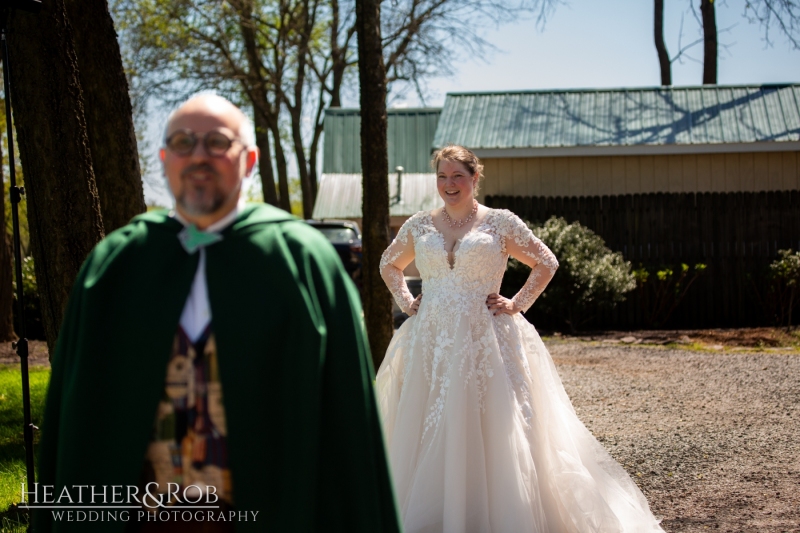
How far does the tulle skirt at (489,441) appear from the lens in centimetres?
493

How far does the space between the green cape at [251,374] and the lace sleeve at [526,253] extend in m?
3.12

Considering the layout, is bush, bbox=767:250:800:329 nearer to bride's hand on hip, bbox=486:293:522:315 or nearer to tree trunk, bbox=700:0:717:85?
tree trunk, bbox=700:0:717:85

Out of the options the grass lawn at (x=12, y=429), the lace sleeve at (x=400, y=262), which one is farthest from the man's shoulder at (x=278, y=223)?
the grass lawn at (x=12, y=429)

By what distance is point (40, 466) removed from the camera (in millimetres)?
2693

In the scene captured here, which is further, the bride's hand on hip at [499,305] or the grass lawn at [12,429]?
the grass lawn at [12,429]

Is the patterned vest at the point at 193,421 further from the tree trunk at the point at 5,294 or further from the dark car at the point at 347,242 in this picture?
the dark car at the point at 347,242

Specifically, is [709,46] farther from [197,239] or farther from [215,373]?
[215,373]

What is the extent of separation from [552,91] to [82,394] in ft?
59.8

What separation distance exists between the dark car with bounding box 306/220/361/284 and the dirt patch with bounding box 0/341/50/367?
6.01 metres

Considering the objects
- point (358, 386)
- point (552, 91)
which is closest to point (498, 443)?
point (358, 386)

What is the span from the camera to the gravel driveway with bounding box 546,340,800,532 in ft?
18.5

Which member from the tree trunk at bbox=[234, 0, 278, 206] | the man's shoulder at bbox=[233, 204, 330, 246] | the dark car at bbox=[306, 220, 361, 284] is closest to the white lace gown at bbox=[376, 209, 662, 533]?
the man's shoulder at bbox=[233, 204, 330, 246]

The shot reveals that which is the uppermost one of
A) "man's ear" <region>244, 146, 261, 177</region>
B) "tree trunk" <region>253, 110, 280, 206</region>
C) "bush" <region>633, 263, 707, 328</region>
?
"tree trunk" <region>253, 110, 280, 206</region>

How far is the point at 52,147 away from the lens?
4.91m
